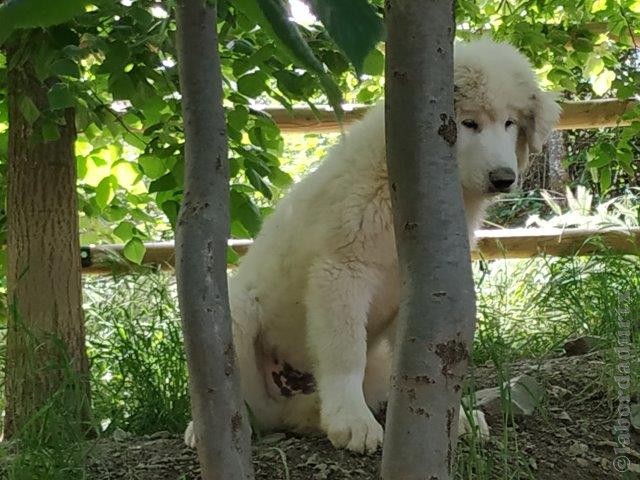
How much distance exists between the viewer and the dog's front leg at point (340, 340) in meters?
2.23

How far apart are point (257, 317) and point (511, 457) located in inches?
38.0

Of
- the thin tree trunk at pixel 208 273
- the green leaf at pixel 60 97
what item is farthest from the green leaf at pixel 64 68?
the thin tree trunk at pixel 208 273

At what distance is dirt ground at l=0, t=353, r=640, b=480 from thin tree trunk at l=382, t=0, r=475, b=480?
27.8 inches

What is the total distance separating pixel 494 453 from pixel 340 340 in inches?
20.8

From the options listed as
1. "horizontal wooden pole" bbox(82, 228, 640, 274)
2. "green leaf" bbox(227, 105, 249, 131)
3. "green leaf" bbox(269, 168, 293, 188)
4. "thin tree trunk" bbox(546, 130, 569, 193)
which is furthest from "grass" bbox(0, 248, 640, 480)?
"thin tree trunk" bbox(546, 130, 569, 193)

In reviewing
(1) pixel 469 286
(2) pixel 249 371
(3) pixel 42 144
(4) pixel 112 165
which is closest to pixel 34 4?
(1) pixel 469 286

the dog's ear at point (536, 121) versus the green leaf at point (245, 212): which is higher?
the dog's ear at point (536, 121)

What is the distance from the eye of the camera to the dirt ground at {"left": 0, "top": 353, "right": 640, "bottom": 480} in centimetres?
210

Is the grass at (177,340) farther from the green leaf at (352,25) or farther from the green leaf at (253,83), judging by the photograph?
the green leaf at (352,25)

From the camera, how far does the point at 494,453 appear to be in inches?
85.2

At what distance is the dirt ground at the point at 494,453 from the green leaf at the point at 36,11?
5.33 ft

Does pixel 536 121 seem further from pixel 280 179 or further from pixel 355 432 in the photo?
pixel 355 432

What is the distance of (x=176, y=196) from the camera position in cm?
276

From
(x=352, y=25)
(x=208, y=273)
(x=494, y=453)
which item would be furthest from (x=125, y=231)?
(x=352, y=25)
